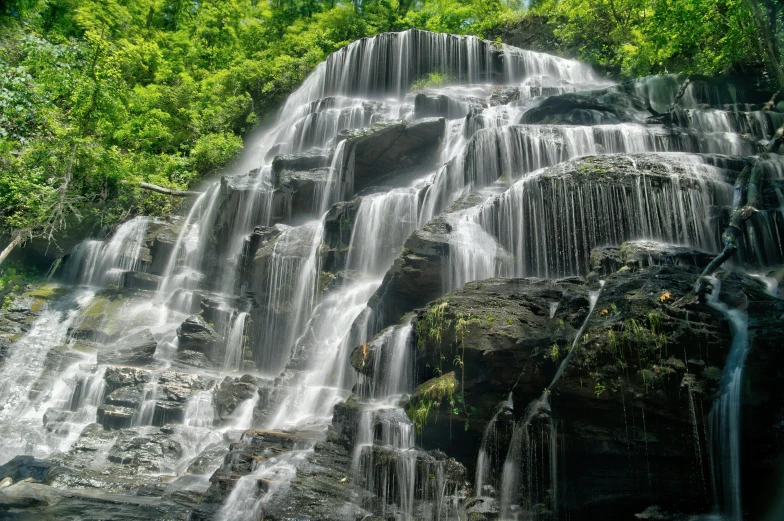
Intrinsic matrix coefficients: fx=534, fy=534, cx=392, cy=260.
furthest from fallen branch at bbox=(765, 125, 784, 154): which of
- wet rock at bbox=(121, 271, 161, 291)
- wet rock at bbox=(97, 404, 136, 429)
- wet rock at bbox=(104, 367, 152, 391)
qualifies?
wet rock at bbox=(121, 271, 161, 291)

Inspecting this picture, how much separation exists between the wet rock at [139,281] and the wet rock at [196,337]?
402 centimetres

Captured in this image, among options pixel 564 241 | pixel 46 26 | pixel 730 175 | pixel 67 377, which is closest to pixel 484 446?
pixel 564 241

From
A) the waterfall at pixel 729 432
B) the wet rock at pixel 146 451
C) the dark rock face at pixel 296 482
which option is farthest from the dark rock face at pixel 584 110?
the wet rock at pixel 146 451

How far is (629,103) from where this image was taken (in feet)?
56.3

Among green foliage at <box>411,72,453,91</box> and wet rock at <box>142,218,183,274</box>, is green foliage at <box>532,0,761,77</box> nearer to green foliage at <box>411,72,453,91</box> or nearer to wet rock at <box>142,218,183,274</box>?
green foliage at <box>411,72,453,91</box>

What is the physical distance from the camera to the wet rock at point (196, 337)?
14.5m

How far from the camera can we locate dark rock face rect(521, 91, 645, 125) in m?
16.2

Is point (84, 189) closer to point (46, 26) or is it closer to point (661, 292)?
point (46, 26)

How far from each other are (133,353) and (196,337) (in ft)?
5.21

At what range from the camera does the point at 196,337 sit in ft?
47.9

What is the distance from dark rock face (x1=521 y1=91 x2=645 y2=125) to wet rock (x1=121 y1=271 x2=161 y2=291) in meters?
13.5

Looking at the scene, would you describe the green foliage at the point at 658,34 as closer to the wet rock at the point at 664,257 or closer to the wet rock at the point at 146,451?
the wet rock at the point at 664,257

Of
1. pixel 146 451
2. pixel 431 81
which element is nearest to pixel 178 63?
pixel 431 81

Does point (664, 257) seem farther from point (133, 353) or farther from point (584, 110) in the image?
point (133, 353)
